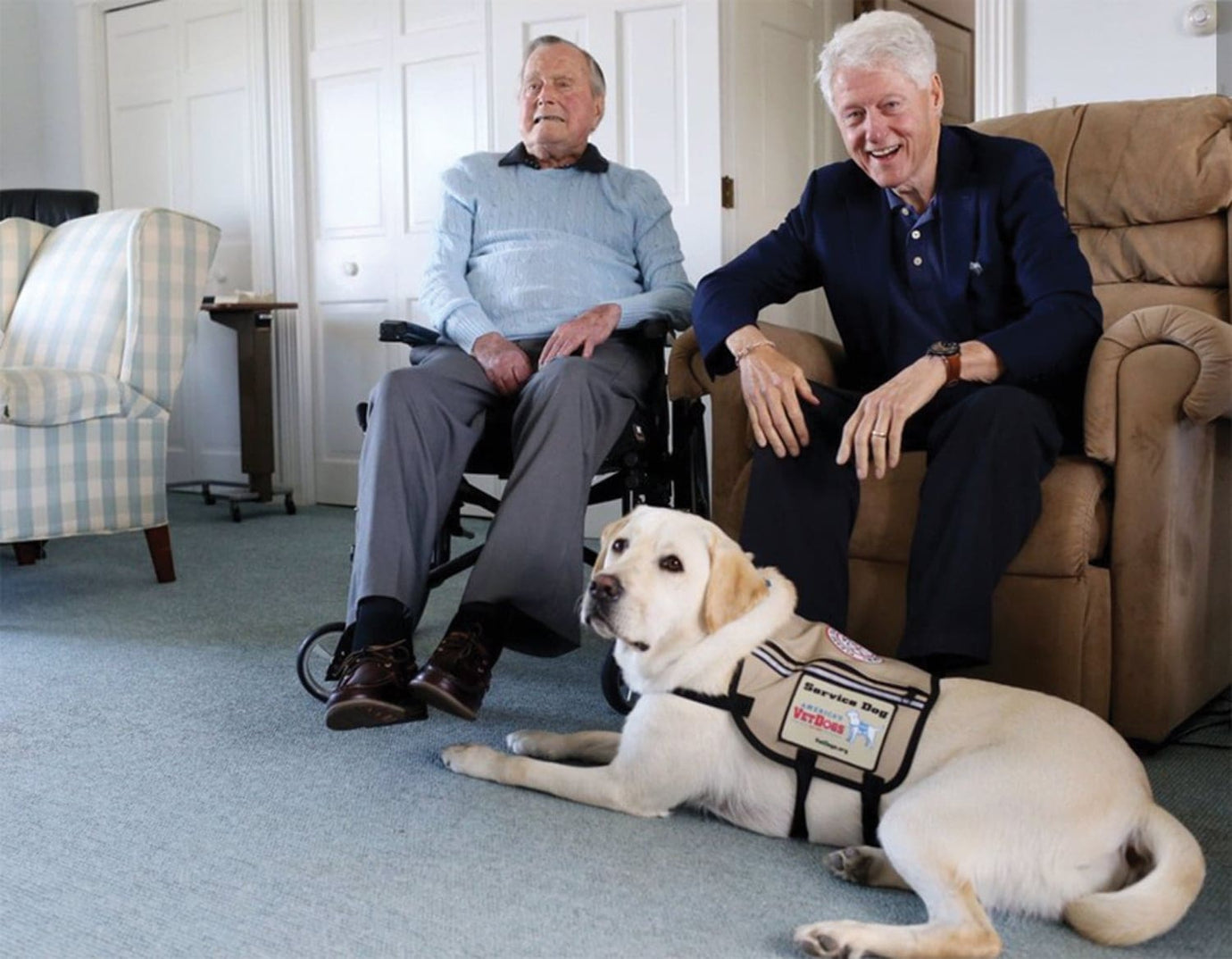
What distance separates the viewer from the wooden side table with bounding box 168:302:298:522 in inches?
171

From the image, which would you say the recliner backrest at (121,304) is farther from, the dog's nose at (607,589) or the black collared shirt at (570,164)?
the dog's nose at (607,589)

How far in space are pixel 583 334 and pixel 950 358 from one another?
66cm

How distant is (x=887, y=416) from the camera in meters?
1.65

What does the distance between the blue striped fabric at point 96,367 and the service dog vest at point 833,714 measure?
6.53 feet

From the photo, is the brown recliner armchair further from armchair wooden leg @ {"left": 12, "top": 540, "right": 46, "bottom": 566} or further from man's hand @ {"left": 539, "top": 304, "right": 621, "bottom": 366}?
armchair wooden leg @ {"left": 12, "top": 540, "right": 46, "bottom": 566}

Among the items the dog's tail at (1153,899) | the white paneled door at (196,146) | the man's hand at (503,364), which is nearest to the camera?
the dog's tail at (1153,899)

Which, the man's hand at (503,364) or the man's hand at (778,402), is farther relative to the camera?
the man's hand at (503,364)

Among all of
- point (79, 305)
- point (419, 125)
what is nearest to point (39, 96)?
point (419, 125)

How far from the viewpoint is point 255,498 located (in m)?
4.39

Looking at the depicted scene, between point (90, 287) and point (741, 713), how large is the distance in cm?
241

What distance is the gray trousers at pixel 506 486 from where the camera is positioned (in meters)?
1.80

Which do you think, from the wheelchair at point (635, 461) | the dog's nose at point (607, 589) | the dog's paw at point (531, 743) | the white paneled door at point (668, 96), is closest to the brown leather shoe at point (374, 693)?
the dog's paw at point (531, 743)

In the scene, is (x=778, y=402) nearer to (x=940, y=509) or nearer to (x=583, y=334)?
(x=940, y=509)

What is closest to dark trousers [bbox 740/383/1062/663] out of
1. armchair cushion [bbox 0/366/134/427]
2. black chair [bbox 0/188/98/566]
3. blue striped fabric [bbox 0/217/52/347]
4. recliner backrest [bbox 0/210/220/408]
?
armchair cushion [bbox 0/366/134/427]
